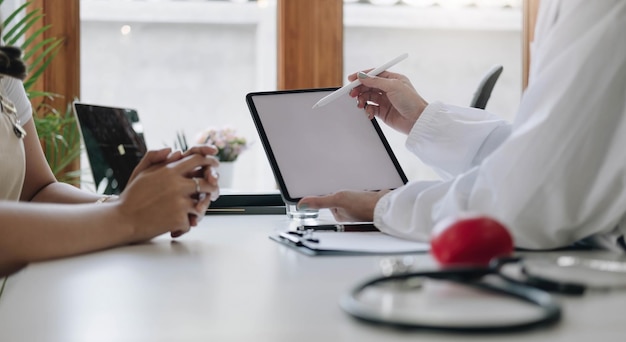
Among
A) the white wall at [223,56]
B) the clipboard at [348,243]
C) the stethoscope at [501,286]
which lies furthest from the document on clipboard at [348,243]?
the white wall at [223,56]

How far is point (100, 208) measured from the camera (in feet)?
3.00

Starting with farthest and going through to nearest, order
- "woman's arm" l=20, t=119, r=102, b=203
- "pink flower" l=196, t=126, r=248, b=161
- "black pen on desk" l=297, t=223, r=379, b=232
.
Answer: "pink flower" l=196, t=126, r=248, b=161, "woman's arm" l=20, t=119, r=102, b=203, "black pen on desk" l=297, t=223, r=379, b=232

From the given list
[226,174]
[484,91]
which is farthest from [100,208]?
[226,174]

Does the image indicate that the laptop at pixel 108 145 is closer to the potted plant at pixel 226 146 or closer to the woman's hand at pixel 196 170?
the potted plant at pixel 226 146

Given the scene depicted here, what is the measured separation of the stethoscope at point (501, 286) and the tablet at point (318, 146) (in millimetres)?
667

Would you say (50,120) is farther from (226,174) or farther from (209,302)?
(209,302)

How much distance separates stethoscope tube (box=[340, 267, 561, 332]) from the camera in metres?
0.42

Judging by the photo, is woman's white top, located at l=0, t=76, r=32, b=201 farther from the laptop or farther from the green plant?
the green plant

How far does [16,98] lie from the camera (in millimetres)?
1454

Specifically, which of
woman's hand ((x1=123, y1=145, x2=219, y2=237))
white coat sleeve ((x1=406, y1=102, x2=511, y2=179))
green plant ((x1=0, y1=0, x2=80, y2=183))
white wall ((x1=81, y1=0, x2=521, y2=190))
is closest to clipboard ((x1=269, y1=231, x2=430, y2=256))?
woman's hand ((x1=123, y1=145, x2=219, y2=237))

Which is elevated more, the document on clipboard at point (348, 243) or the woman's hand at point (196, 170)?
the woman's hand at point (196, 170)

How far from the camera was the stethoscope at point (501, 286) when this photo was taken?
0.43 m

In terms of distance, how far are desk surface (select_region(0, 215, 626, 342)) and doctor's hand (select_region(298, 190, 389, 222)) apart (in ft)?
0.68

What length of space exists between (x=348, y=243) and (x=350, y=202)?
0.20 meters
